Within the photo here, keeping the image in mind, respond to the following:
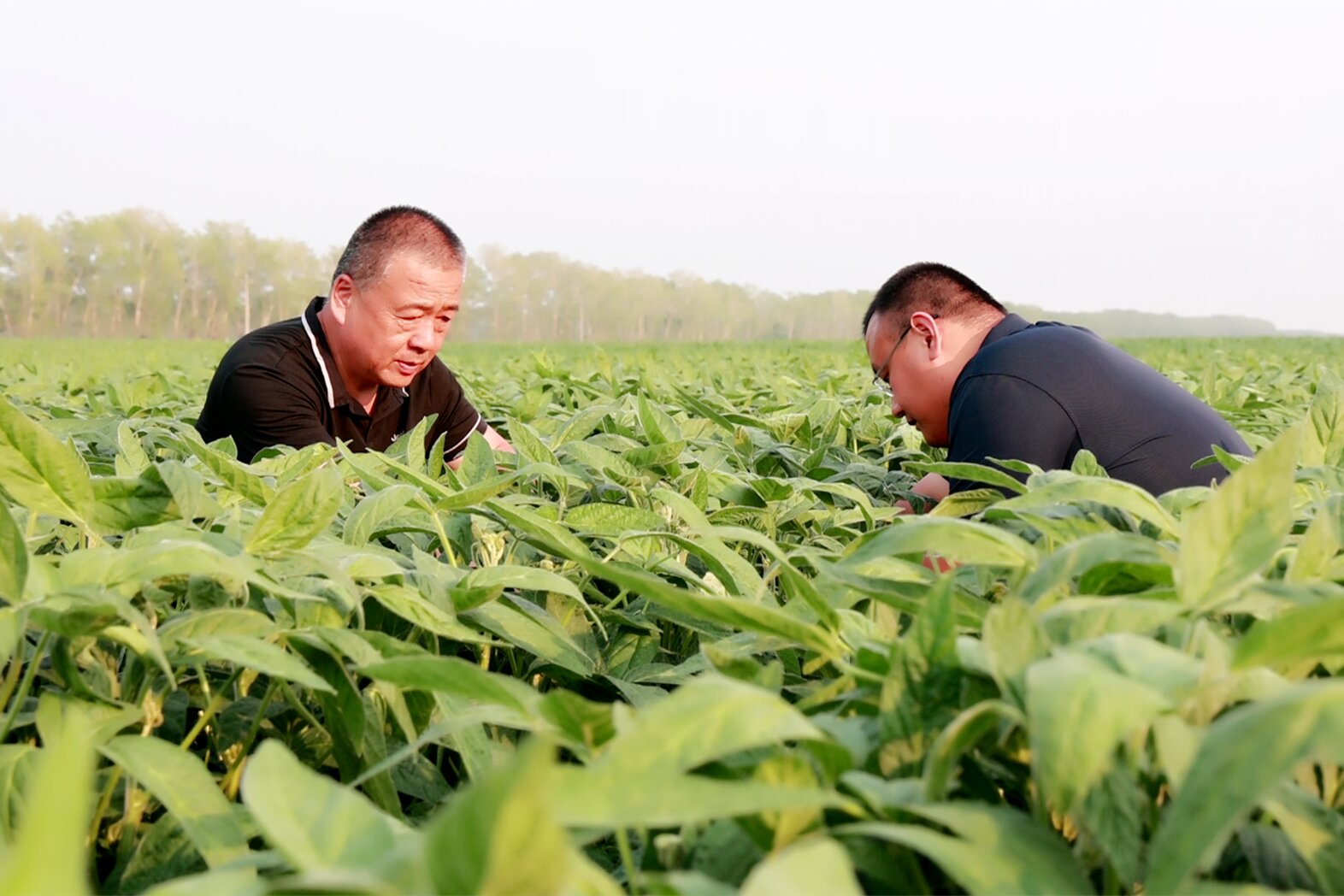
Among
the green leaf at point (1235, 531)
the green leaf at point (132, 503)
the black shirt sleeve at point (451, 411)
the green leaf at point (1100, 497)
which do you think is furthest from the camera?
the black shirt sleeve at point (451, 411)

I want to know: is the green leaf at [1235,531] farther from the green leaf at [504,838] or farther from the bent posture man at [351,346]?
the bent posture man at [351,346]

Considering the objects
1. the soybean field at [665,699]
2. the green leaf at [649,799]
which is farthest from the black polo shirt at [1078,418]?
the green leaf at [649,799]

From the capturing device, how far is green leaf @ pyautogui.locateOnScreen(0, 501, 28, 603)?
2.95 feet

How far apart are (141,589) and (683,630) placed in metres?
0.78

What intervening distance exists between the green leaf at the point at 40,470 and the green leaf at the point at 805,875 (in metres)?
0.87

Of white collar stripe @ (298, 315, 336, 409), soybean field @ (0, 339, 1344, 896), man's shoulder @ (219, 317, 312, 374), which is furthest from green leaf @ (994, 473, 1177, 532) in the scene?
white collar stripe @ (298, 315, 336, 409)

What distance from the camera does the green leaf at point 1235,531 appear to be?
784mm

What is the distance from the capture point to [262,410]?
3920mm

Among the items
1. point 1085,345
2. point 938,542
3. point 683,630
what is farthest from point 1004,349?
point 938,542

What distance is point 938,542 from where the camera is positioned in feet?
3.00

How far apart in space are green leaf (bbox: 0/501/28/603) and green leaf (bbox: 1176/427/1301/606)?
841 mm

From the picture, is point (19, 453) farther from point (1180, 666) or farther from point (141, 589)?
point (1180, 666)

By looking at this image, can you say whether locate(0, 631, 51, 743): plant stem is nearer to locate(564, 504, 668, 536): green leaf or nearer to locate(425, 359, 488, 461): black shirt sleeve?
locate(564, 504, 668, 536): green leaf

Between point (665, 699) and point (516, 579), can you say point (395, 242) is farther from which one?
point (665, 699)
